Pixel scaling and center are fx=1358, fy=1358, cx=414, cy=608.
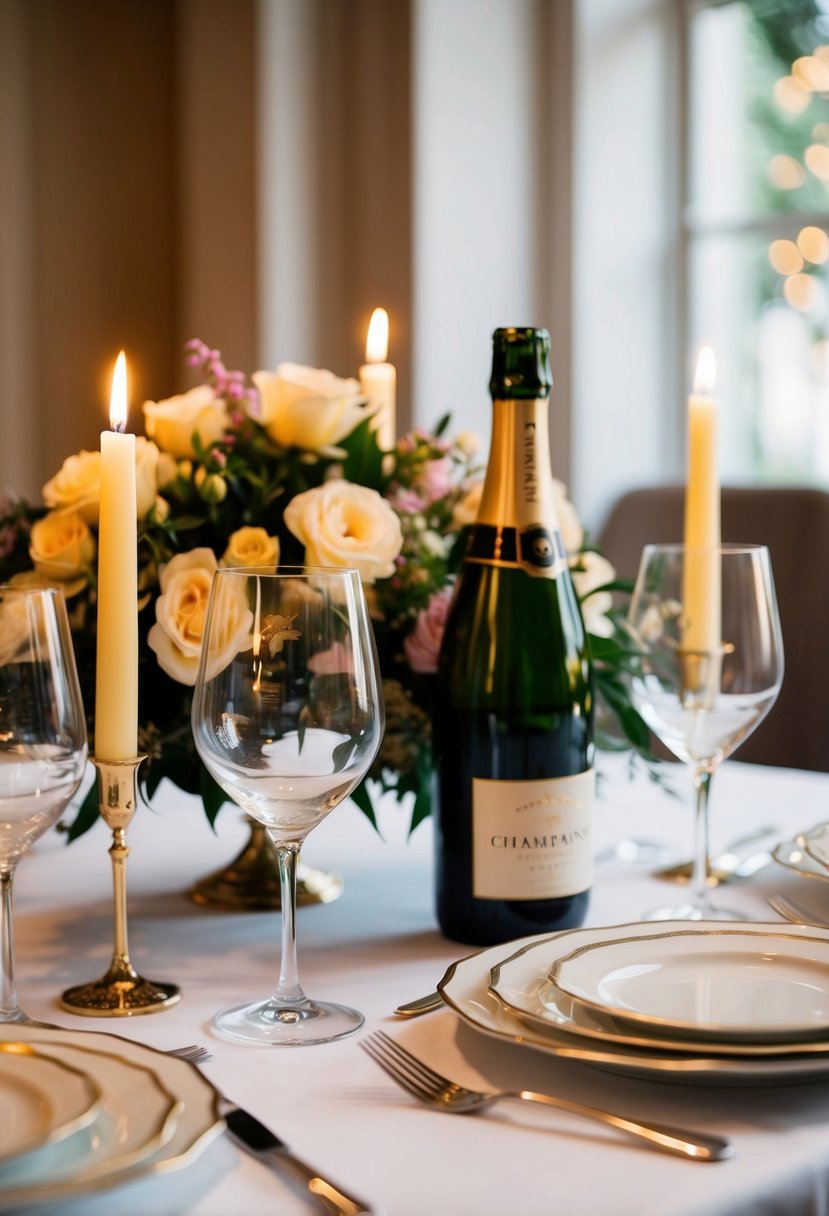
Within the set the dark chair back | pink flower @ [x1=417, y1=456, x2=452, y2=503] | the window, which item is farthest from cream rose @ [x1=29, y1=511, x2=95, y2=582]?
the window

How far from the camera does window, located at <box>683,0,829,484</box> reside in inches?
111

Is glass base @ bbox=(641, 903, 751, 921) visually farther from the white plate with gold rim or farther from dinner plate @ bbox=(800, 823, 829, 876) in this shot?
the white plate with gold rim

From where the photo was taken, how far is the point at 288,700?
25.7 inches

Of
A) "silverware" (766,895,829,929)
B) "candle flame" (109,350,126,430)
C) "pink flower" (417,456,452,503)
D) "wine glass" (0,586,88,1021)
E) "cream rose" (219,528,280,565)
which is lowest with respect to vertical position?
"silverware" (766,895,829,929)

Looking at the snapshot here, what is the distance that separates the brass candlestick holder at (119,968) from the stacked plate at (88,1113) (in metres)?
0.15

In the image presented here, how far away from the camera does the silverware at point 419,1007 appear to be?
0.69 meters

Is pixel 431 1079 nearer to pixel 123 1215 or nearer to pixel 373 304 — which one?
pixel 123 1215

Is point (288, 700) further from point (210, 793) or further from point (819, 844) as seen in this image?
point (819, 844)

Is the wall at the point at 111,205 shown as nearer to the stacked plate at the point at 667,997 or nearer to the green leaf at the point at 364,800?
the green leaf at the point at 364,800

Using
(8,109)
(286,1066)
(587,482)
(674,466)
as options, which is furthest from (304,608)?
(8,109)

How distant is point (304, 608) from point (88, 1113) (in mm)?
266

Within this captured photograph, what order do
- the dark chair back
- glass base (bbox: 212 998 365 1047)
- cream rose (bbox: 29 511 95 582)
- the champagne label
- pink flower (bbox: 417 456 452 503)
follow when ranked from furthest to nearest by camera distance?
1. the dark chair back
2. pink flower (bbox: 417 456 452 503)
3. cream rose (bbox: 29 511 95 582)
4. the champagne label
5. glass base (bbox: 212 998 365 1047)

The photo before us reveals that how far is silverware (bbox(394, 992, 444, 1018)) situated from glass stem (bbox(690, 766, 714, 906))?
0.24 metres

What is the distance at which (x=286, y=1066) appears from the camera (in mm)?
627
